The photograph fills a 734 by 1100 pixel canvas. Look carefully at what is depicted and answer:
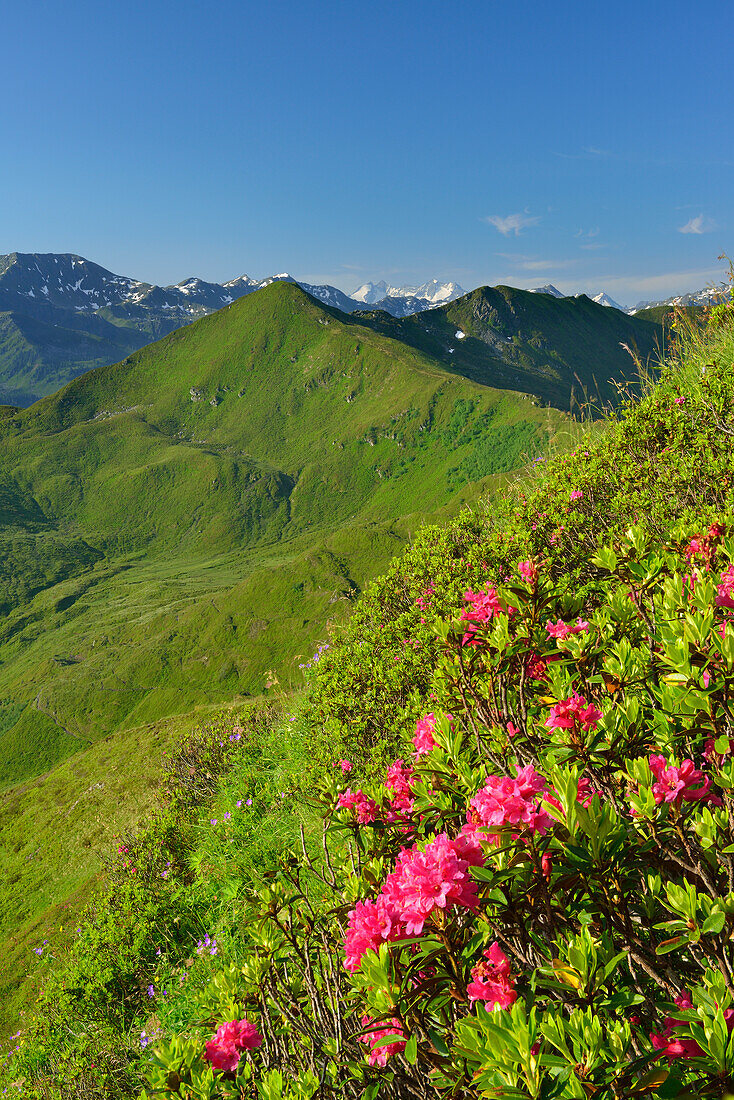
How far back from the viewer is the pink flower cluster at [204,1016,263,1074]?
6.44 feet

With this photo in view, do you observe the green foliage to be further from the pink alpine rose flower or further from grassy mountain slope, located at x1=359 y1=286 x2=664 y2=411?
grassy mountain slope, located at x1=359 y1=286 x2=664 y2=411

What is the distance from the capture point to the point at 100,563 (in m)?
132

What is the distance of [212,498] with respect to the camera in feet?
461

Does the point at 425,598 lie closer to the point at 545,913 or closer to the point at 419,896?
the point at 545,913

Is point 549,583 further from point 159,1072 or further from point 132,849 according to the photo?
point 132,849

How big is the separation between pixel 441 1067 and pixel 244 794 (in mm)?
7106

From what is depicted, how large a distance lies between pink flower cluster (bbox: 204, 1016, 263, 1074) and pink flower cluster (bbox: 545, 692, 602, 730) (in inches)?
66.7

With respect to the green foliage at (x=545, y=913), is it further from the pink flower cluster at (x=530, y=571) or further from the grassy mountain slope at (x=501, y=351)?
the grassy mountain slope at (x=501, y=351)

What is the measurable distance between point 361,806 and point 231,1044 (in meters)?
1.00

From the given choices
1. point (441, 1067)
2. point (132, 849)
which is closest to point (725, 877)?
point (441, 1067)

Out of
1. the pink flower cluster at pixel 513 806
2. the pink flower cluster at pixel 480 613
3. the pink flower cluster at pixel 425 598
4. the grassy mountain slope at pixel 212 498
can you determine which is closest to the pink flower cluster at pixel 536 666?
the pink flower cluster at pixel 480 613

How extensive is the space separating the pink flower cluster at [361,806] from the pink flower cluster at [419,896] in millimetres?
873

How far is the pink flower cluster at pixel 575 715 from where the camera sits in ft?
6.57

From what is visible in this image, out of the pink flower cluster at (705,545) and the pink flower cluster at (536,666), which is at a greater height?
the pink flower cluster at (705,545)
